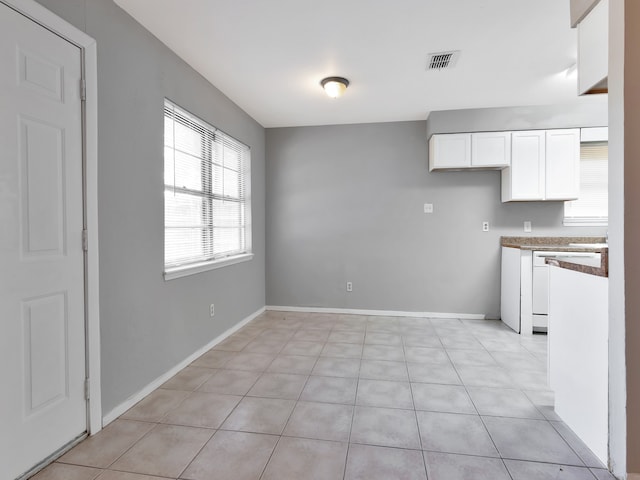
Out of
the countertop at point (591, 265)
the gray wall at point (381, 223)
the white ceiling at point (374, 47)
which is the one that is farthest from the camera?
the gray wall at point (381, 223)

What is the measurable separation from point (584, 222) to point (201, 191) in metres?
4.43

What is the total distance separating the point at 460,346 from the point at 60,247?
10.9 ft

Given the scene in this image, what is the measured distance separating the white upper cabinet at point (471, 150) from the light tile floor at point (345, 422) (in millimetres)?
2064

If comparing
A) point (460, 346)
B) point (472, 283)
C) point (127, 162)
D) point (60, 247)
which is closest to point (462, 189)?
point (472, 283)

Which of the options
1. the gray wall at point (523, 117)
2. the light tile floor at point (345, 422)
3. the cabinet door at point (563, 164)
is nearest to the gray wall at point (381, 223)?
the cabinet door at point (563, 164)

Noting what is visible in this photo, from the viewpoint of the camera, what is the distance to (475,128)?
397 cm

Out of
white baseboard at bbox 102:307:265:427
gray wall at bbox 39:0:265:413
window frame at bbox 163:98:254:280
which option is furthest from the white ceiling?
white baseboard at bbox 102:307:265:427

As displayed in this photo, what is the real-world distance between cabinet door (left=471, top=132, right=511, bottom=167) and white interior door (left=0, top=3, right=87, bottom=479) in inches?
150

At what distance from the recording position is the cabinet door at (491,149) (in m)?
3.91

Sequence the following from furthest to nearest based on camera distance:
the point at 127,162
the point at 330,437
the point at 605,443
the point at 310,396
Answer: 1. the point at 310,396
2. the point at 127,162
3. the point at 330,437
4. the point at 605,443

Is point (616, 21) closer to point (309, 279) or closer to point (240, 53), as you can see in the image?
point (240, 53)

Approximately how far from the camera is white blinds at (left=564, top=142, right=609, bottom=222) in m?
4.01

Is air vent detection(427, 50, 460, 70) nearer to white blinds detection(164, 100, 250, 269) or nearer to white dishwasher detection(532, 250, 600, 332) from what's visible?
white blinds detection(164, 100, 250, 269)

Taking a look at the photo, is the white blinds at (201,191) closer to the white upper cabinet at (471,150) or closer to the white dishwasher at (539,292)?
the white upper cabinet at (471,150)
